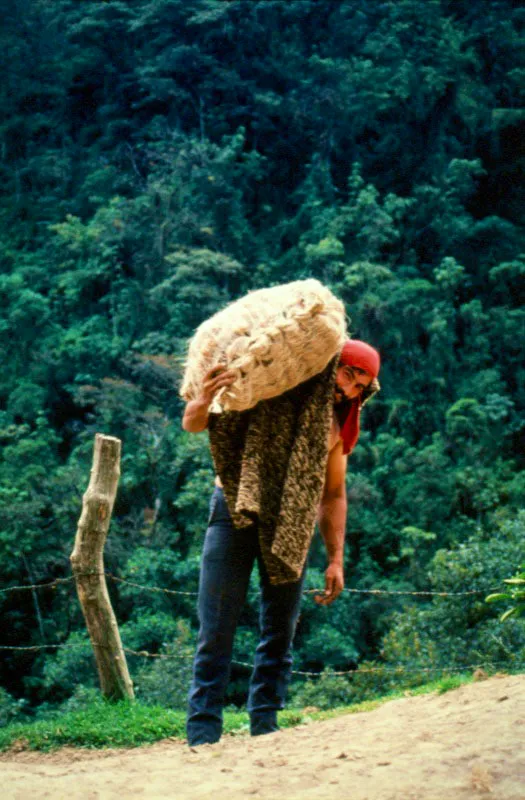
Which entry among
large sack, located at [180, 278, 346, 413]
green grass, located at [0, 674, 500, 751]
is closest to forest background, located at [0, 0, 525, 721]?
green grass, located at [0, 674, 500, 751]

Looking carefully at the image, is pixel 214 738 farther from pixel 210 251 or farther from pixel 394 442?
pixel 210 251

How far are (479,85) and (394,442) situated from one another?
945cm

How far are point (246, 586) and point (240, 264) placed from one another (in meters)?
16.9

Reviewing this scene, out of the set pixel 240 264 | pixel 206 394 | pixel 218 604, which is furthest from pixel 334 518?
pixel 240 264

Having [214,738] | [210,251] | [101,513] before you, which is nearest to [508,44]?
[210,251]

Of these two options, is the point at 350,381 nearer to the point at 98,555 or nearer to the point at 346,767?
the point at 346,767

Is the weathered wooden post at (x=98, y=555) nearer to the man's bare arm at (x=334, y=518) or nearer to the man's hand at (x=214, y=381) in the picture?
the man's bare arm at (x=334, y=518)

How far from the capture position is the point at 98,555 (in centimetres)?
443

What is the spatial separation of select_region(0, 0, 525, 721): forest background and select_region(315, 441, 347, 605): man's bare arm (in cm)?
763

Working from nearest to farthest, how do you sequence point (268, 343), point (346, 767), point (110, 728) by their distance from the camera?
point (346, 767) < point (268, 343) < point (110, 728)

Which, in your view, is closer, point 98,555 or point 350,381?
point 350,381

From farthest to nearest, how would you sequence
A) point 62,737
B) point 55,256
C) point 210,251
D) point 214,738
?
point 55,256, point 210,251, point 62,737, point 214,738

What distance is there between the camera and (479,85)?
869 inches

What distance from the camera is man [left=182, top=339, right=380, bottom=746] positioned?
279 cm
